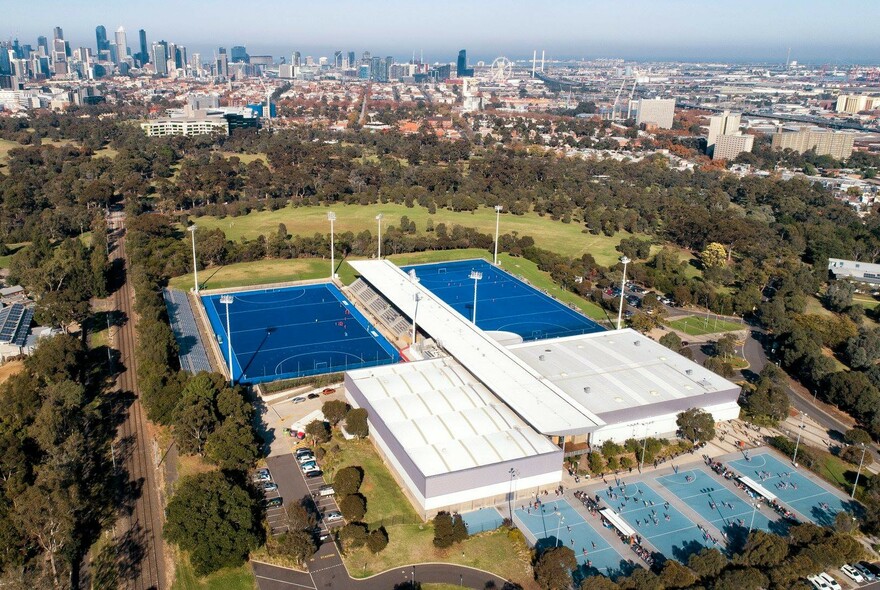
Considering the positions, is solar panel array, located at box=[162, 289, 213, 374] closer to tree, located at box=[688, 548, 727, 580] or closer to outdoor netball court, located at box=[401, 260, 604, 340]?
outdoor netball court, located at box=[401, 260, 604, 340]

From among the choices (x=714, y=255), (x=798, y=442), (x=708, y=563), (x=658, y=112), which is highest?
(x=658, y=112)

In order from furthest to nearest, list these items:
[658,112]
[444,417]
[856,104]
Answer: [856,104]
[658,112]
[444,417]

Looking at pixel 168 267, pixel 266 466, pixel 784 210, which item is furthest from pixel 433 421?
pixel 784 210

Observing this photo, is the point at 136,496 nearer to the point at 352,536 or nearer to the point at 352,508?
the point at 352,508

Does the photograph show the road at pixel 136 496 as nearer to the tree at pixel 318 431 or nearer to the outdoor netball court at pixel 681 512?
the tree at pixel 318 431

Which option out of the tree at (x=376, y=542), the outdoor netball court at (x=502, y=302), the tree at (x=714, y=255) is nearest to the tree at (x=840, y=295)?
the tree at (x=714, y=255)

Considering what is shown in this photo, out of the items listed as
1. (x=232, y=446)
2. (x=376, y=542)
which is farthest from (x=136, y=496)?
(x=376, y=542)

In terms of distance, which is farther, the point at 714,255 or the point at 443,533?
the point at 714,255
